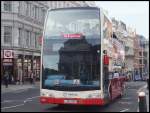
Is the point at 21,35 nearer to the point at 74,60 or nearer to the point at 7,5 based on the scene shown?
the point at 7,5

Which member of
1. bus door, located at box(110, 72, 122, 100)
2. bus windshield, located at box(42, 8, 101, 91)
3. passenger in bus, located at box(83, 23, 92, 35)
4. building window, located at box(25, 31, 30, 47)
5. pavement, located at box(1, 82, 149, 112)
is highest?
building window, located at box(25, 31, 30, 47)

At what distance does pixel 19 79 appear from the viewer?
56.2 meters

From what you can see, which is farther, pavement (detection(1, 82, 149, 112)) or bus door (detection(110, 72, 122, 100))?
bus door (detection(110, 72, 122, 100))

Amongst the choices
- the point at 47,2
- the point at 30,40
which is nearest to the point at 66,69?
the point at 30,40

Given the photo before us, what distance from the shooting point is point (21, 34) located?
2253 inches

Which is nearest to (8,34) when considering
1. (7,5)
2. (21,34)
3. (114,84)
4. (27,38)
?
(21,34)

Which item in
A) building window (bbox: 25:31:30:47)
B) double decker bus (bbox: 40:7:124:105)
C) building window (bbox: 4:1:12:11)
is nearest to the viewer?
double decker bus (bbox: 40:7:124:105)

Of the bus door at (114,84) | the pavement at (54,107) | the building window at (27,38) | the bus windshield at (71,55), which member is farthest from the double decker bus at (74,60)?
the building window at (27,38)

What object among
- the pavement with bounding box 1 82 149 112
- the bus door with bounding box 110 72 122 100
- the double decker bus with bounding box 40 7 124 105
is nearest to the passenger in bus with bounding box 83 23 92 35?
the double decker bus with bounding box 40 7 124 105

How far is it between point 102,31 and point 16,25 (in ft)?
127

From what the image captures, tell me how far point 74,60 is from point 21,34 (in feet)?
131

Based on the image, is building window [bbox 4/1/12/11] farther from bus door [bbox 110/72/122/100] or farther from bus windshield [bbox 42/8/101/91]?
bus windshield [bbox 42/8/101/91]

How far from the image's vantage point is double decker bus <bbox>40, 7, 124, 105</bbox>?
1752 centimetres

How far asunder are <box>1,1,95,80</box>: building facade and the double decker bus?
32.6 metres
